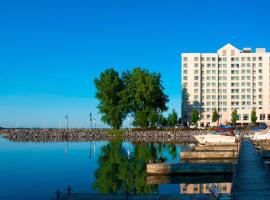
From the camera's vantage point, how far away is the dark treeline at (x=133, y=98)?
134 metres

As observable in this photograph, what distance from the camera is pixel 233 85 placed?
197 meters

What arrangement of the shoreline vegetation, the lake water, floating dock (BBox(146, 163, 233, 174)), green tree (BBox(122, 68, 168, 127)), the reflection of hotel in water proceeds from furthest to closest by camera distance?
1. green tree (BBox(122, 68, 168, 127))
2. the shoreline vegetation
3. floating dock (BBox(146, 163, 233, 174))
4. the lake water
5. the reflection of hotel in water

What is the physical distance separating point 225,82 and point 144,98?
7161cm

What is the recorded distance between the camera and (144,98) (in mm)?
135750

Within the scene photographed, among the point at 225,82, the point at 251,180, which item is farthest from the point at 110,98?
the point at 251,180

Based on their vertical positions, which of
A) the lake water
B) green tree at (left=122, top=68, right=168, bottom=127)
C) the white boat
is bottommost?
the lake water

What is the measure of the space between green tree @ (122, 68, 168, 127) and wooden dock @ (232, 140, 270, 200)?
89.2 meters

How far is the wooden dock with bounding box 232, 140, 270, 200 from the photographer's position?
27.3 metres

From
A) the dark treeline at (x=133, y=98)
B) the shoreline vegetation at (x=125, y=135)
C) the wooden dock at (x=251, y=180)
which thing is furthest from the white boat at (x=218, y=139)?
the dark treeline at (x=133, y=98)

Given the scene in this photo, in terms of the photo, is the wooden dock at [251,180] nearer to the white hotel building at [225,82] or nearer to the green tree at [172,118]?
the green tree at [172,118]

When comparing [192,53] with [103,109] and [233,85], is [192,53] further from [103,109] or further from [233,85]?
[103,109]

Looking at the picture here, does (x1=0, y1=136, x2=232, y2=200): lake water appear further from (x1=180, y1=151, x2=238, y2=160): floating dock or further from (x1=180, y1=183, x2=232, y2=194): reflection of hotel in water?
(x1=180, y1=151, x2=238, y2=160): floating dock

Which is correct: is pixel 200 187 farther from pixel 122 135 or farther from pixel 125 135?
pixel 122 135

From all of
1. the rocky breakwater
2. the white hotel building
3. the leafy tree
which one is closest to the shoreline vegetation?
the rocky breakwater
